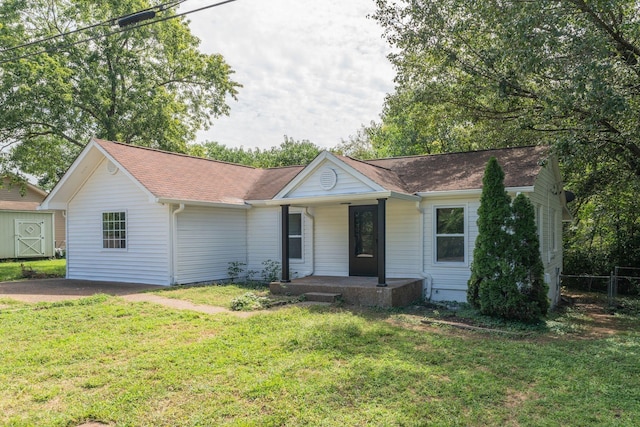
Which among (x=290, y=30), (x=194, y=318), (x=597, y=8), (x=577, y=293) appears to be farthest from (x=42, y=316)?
(x=577, y=293)

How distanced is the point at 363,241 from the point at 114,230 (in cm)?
770

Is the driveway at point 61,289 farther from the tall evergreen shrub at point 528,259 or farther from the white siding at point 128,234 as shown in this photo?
the tall evergreen shrub at point 528,259

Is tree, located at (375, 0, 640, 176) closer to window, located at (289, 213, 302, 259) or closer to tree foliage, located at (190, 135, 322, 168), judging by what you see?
window, located at (289, 213, 302, 259)

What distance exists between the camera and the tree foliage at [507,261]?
27.8 feet

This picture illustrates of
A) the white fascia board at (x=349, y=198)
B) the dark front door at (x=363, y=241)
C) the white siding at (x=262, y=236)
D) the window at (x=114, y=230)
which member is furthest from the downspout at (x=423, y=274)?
the window at (x=114, y=230)

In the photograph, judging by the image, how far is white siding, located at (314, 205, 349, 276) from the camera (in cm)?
1303

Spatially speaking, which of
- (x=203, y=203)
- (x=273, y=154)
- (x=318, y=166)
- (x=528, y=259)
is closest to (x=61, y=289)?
(x=203, y=203)

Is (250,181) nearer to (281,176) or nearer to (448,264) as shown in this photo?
(281,176)

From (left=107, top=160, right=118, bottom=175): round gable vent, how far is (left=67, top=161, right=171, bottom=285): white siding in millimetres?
122

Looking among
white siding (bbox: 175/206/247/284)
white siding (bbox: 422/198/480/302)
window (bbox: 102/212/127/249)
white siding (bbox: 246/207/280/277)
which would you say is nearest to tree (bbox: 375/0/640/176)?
white siding (bbox: 422/198/480/302)

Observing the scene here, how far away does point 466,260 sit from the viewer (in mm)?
11062

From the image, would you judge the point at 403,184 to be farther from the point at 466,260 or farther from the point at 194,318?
the point at 194,318

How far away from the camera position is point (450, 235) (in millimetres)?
11297

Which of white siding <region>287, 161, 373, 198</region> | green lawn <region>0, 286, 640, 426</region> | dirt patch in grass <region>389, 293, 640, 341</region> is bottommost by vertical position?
dirt patch in grass <region>389, 293, 640, 341</region>
